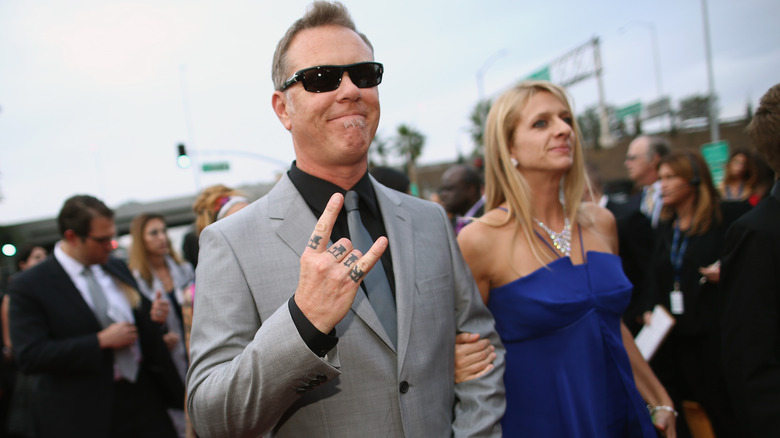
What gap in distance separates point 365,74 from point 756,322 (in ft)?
6.06

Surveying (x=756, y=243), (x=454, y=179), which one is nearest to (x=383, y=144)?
(x=454, y=179)

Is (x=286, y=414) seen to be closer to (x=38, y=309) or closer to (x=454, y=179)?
(x=38, y=309)

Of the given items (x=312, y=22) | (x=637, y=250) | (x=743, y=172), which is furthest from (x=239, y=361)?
(x=743, y=172)

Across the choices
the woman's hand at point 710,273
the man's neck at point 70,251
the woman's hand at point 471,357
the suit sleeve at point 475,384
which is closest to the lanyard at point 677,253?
the woman's hand at point 710,273

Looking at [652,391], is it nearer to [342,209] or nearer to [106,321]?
[342,209]

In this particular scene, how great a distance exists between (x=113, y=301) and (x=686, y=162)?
4906mm

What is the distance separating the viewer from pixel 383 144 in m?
63.5

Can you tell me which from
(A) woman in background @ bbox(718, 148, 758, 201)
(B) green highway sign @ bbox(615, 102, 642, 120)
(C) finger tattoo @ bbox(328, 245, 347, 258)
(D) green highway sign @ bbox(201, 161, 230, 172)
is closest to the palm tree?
(B) green highway sign @ bbox(615, 102, 642, 120)

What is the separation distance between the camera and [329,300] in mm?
1259

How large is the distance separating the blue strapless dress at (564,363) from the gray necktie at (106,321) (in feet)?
9.35

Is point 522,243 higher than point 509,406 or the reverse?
higher

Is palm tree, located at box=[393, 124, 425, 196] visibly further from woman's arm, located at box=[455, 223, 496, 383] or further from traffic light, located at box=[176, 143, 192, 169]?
woman's arm, located at box=[455, 223, 496, 383]

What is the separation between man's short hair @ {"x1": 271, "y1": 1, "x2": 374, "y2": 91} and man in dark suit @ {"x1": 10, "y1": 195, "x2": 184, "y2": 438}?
2672 mm

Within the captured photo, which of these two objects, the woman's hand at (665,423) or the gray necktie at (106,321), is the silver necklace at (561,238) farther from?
the gray necktie at (106,321)
